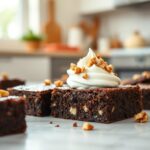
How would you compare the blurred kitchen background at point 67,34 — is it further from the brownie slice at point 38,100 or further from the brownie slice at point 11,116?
the brownie slice at point 11,116

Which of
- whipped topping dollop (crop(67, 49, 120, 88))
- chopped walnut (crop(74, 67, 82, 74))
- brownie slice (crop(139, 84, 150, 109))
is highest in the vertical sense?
chopped walnut (crop(74, 67, 82, 74))

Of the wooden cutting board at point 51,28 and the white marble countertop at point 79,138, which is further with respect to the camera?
the wooden cutting board at point 51,28

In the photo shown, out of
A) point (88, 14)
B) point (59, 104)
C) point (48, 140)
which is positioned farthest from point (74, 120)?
point (88, 14)

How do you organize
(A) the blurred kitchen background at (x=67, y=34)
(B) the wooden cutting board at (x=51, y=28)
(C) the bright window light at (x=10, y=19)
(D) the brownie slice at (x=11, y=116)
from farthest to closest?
1. (B) the wooden cutting board at (x=51, y=28)
2. (C) the bright window light at (x=10, y=19)
3. (A) the blurred kitchen background at (x=67, y=34)
4. (D) the brownie slice at (x=11, y=116)

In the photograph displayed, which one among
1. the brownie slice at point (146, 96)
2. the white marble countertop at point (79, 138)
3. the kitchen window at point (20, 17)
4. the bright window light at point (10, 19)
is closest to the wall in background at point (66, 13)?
the kitchen window at point (20, 17)

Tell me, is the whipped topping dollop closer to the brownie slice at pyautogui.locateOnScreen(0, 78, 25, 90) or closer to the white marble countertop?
the white marble countertop

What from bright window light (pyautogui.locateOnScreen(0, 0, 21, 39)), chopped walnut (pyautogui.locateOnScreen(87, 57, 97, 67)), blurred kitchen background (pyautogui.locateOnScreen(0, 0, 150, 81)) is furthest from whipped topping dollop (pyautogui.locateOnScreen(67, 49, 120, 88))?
bright window light (pyautogui.locateOnScreen(0, 0, 21, 39))
